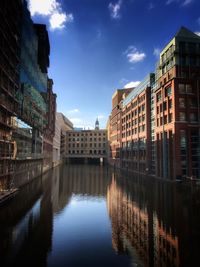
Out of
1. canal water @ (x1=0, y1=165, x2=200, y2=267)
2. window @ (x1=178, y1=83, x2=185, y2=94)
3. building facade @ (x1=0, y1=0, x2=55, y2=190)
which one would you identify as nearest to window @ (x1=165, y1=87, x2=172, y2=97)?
window @ (x1=178, y1=83, x2=185, y2=94)

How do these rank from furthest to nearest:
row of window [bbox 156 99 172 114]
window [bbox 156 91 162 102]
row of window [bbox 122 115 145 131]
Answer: row of window [bbox 122 115 145 131]
window [bbox 156 91 162 102]
row of window [bbox 156 99 172 114]

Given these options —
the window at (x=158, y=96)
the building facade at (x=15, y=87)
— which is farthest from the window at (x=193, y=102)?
the building facade at (x=15, y=87)

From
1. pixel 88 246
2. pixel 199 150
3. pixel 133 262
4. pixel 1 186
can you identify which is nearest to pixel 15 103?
pixel 1 186

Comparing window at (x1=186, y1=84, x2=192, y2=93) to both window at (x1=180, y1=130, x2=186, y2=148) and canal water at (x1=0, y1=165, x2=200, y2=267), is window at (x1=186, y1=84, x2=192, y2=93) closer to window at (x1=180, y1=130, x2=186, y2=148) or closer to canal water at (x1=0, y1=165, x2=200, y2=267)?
window at (x1=180, y1=130, x2=186, y2=148)

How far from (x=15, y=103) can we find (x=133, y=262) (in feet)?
120

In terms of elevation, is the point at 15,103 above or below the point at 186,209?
above

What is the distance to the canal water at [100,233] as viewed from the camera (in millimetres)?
15609

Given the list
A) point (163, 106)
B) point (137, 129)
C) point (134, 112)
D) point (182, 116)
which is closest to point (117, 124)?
point (134, 112)

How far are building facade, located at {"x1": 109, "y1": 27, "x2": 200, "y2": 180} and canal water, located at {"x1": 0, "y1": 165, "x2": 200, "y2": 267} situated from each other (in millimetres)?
24581

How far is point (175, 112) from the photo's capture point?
5903cm

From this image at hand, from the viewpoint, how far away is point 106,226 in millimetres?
23438

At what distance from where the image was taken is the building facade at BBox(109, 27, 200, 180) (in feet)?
191

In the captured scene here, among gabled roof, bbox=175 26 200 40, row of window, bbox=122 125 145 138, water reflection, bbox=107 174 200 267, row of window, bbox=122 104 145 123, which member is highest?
gabled roof, bbox=175 26 200 40

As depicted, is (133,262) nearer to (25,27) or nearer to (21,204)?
(21,204)
